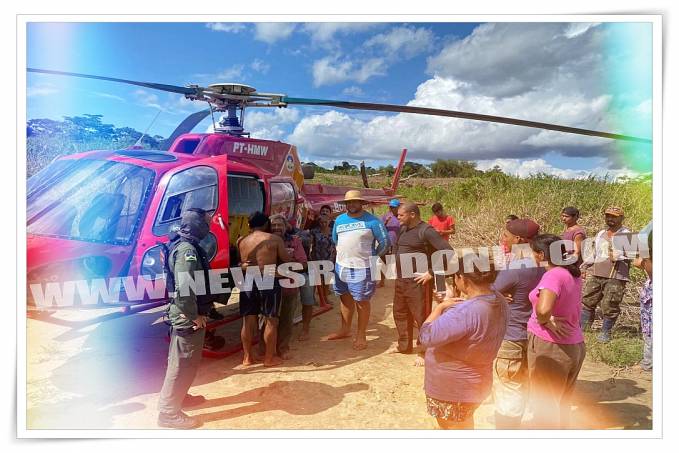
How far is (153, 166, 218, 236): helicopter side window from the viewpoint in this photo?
12.9 ft

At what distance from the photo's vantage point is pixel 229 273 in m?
4.18

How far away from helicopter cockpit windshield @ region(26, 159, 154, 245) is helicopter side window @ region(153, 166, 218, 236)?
0.19 metres

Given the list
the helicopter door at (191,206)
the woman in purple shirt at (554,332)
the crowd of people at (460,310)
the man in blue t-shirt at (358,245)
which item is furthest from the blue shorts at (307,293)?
the woman in purple shirt at (554,332)

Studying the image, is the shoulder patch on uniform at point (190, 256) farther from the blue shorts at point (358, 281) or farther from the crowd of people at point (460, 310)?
the blue shorts at point (358, 281)

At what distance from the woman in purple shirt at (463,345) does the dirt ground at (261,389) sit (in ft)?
3.63

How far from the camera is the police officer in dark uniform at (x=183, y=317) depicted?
10.3ft

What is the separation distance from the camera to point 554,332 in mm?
2799

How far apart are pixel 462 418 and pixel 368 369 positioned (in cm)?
202

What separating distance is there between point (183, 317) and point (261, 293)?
45.5 inches

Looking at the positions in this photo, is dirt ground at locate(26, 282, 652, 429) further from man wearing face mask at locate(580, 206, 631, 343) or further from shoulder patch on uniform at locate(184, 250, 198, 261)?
shoulder patch on uniform at locate(184, 250, 198, 261)

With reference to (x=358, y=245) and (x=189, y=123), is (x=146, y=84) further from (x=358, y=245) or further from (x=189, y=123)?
(x=358, y=245)

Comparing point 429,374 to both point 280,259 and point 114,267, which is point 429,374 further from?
point 114,267

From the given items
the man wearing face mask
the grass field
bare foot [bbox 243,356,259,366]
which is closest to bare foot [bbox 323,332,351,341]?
bare foot [bbox 243,356,259,366]

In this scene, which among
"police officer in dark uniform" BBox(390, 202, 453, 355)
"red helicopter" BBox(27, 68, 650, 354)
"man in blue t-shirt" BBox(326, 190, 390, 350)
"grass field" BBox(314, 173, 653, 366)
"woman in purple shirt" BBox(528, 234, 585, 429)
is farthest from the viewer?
"grass field" BBox(314, 173, 653, 366)
